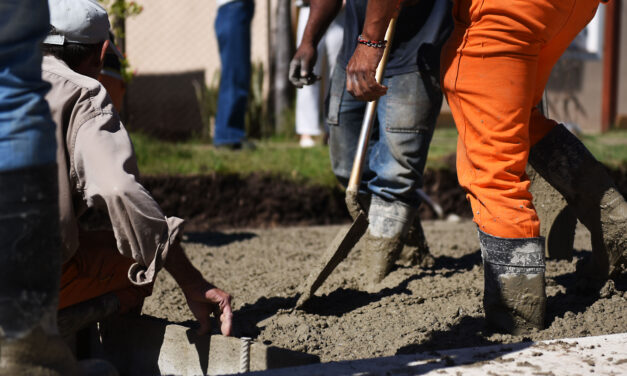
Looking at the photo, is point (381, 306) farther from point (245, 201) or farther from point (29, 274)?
point (245, 201)

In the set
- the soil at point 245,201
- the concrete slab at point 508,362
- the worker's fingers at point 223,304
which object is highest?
the worker's fingers at point 223,304

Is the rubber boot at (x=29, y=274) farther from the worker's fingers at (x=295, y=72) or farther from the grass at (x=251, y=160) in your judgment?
the grass at (x=251, y=160)

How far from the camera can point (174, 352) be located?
7.19ft

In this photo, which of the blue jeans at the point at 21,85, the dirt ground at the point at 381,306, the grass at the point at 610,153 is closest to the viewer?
the blue jeans at the point at 21,85

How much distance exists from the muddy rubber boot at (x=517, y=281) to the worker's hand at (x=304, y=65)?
1.24 meters

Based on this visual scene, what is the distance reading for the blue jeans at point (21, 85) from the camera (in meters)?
1.50

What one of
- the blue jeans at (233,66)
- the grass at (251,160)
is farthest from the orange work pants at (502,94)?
the blue jeans at (233,66)

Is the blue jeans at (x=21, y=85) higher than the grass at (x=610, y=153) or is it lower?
higher

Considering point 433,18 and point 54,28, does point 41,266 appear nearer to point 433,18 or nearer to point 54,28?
point 54,28

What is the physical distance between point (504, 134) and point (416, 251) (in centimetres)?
138

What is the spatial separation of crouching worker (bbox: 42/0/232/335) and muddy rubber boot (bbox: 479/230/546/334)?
0.86 metres

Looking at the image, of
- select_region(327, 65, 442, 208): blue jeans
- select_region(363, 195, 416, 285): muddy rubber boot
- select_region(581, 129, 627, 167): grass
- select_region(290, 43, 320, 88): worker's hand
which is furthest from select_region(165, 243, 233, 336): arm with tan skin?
select_region(581, 129, 627, 167): grass

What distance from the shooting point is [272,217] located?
540 cm

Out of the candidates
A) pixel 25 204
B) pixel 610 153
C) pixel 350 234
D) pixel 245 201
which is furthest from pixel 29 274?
pixel 610 153
